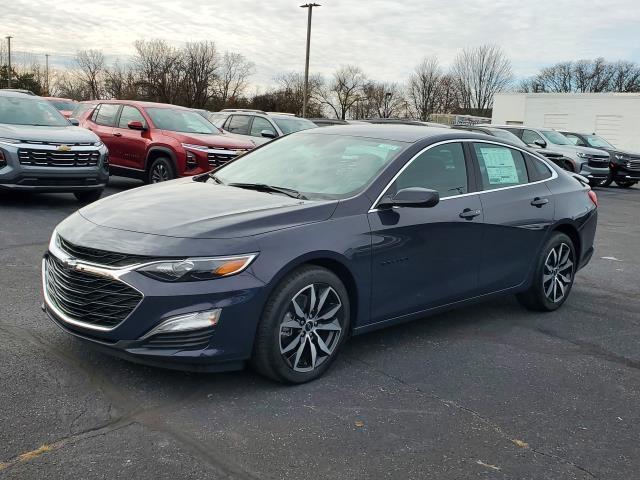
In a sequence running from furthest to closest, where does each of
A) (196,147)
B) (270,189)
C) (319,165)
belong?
(196,147), (319,165), (270,189)

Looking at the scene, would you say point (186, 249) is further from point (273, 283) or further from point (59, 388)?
Answer: point (59, 388)

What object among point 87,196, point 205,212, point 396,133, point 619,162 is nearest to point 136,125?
point 87,196

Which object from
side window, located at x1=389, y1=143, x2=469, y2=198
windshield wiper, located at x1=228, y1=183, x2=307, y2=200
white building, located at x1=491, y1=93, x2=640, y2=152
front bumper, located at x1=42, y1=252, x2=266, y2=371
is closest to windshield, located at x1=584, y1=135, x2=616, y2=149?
side window, located at x1=389, y1=143, x2=469, y2=198

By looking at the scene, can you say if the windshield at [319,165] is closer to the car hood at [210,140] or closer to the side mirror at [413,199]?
the side mirror at [413,199]

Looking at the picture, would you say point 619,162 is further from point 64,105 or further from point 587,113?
point 587,113

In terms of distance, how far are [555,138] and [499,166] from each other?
1681 cm

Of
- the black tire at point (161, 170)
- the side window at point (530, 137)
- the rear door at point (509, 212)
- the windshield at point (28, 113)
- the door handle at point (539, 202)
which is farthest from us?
the side window at point (530, 137)

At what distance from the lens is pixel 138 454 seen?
3002mm

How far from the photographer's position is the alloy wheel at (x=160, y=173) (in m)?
11.3

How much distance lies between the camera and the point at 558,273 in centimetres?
584

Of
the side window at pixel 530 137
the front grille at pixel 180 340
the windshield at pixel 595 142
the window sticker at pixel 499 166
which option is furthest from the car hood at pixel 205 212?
the windshield at pixel 595 142

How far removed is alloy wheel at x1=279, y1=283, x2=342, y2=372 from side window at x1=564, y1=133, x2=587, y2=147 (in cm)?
1919

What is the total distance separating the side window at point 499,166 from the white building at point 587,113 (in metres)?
42.5

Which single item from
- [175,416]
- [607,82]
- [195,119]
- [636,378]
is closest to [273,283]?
[175,416]
